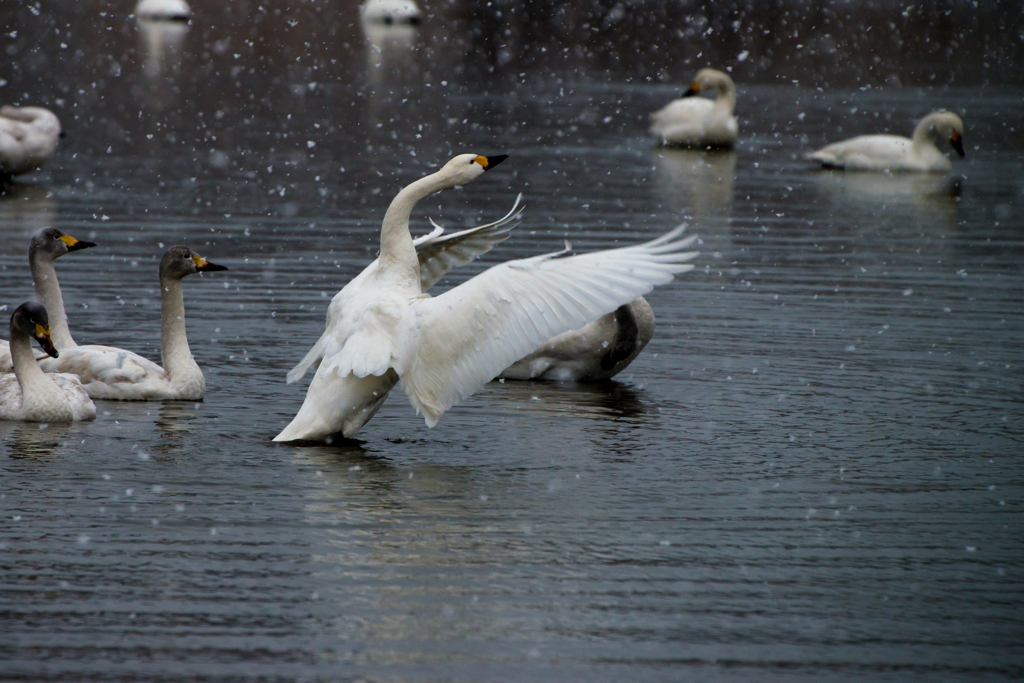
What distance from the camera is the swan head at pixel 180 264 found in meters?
10.7

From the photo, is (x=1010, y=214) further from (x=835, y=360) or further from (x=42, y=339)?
(x=42, y=339)

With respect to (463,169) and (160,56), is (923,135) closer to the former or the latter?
(463,169)

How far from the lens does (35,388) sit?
31.0ft

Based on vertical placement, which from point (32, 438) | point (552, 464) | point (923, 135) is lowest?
point (923, 135)

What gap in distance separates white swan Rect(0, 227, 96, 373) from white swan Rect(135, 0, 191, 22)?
1793 inches

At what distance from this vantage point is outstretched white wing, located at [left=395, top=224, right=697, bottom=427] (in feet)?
28.0

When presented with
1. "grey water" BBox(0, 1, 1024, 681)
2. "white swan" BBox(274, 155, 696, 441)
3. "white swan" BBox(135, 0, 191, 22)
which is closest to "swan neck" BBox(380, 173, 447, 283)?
"white swan" BBox(274, 155, 696, 441)

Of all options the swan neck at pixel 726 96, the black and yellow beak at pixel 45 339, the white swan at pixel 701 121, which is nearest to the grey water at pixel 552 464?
the black and yellow beak at pixel 45 339

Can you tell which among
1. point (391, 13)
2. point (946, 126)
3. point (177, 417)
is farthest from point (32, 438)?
point (391, 13)

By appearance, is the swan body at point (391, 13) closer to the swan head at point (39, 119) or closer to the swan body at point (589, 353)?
the swan head at point (39, 119)

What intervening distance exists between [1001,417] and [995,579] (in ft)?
10.9

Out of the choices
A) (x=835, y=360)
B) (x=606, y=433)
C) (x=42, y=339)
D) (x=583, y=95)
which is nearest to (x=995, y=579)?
(x=606, y=433)

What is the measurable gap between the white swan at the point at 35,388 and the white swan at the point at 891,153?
1853cm

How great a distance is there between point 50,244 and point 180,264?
1.01m
